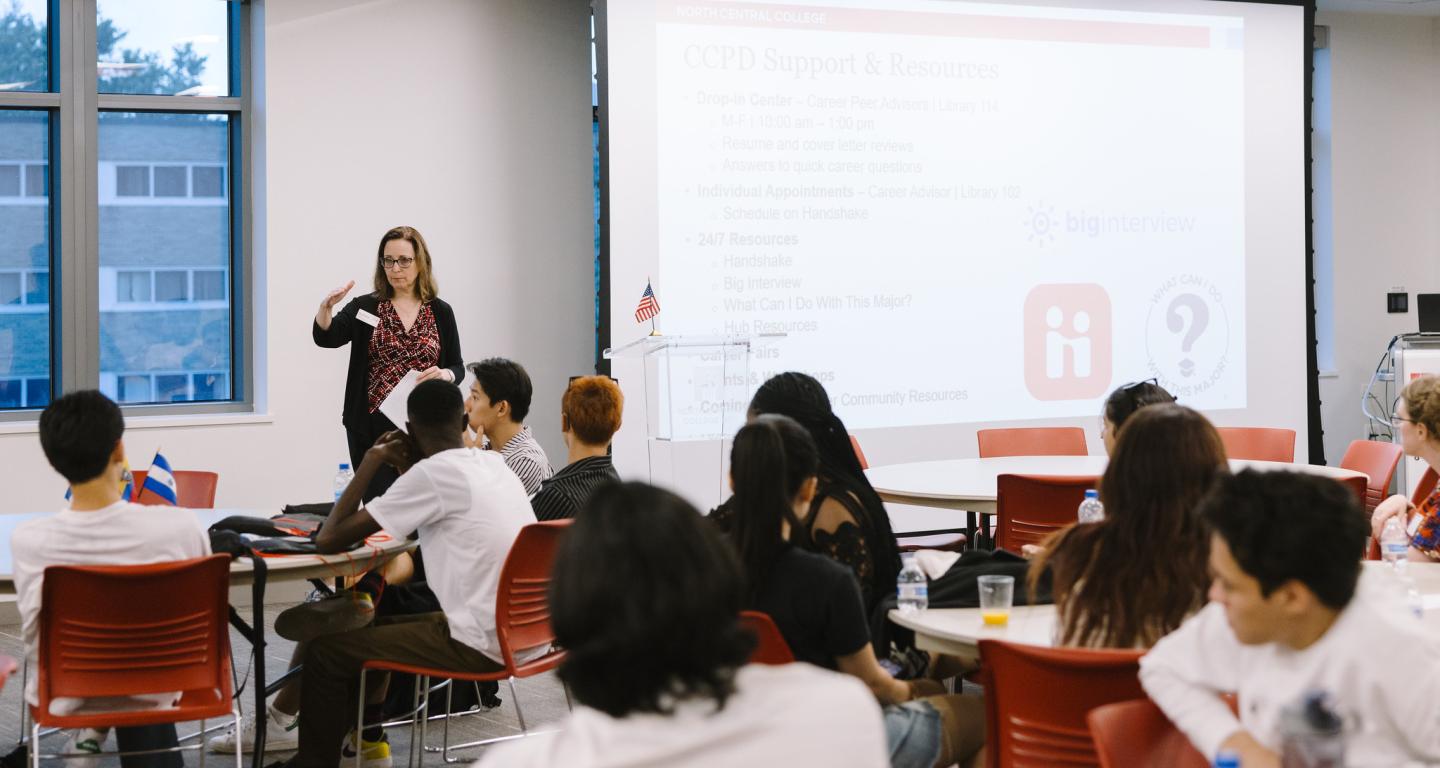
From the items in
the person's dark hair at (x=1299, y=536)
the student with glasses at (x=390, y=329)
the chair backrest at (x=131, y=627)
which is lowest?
the chair backrest at (x=131, y=627)

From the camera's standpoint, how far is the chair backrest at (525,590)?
11.1 feet

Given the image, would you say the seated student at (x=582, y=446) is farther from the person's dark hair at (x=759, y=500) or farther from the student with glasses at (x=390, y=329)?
the person's dark hair at (x=759, y=500)

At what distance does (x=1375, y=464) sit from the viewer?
17.3 ft

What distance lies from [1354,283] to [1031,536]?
593 centimetres

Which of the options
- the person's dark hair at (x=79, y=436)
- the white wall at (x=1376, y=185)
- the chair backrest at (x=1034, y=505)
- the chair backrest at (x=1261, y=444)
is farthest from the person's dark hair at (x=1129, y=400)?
the white wall at (x=1376, y=185)

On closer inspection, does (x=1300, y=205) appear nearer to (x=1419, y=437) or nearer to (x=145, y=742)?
(x=1419, y=437)

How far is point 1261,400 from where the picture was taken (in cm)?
781

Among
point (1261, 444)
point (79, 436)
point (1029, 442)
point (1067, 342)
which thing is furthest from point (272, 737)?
point (1067, 342)

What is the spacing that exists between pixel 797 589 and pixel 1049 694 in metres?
0.50

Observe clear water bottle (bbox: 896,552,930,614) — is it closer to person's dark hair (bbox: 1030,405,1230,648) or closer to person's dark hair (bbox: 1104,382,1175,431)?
person's dark hair (bbox: 1030,405,1230,648)

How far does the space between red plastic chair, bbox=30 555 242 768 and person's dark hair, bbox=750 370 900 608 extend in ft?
4.48

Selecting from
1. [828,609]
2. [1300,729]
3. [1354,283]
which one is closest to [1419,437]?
[828,609]

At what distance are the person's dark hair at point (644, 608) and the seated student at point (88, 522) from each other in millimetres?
2047

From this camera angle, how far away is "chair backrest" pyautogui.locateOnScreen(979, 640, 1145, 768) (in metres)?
2.12
